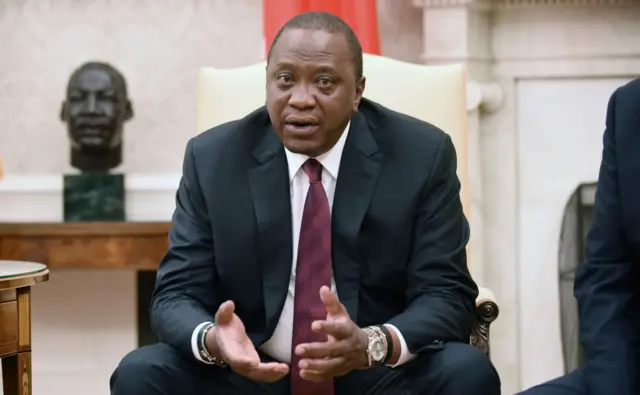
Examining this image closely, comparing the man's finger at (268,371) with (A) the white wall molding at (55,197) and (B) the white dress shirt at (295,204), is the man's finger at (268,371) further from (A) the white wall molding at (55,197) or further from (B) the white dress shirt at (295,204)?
(A) the white wall molding at (55,197)

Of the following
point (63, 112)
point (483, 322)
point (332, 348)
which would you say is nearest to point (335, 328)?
point (332, 348)

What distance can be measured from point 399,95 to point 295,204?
24.0 inches

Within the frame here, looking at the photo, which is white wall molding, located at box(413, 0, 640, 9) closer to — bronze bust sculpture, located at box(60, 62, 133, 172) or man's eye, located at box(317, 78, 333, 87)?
bronze bust sculpture, located at box(60, 62, 133, 172)

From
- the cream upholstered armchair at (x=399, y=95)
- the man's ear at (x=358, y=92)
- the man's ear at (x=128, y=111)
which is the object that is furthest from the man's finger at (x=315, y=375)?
the man's ear at (x=128, y=111)

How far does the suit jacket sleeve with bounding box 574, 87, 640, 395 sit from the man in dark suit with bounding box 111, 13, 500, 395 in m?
0.30

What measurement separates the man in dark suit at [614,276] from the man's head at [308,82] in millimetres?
535

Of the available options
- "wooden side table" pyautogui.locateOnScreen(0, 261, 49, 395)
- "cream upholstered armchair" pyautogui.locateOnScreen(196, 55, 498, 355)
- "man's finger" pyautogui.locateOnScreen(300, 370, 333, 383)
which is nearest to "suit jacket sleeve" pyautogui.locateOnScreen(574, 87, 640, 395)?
"man's finger" pyautogui.locateOnScreen(300, 370, 333, 383)

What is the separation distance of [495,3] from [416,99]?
1140 mm

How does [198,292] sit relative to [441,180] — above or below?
below

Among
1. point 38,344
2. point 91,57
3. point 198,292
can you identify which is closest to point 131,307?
point 38,344

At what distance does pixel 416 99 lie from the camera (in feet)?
8.43

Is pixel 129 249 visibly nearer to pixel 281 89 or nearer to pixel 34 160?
pixel 34 160

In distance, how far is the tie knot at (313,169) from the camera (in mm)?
2072

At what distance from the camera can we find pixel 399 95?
2578mm
